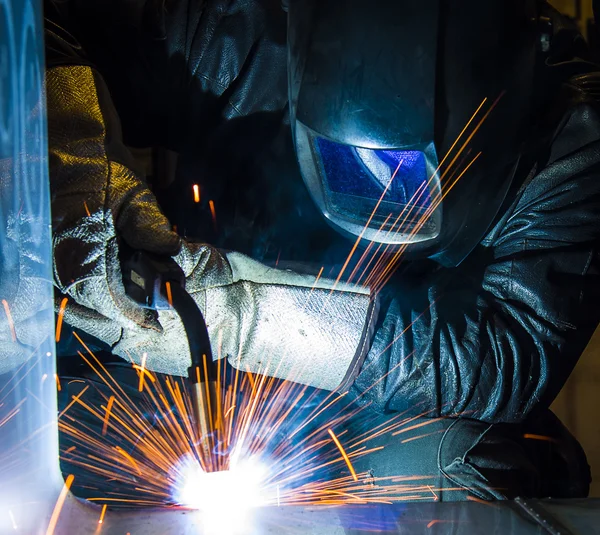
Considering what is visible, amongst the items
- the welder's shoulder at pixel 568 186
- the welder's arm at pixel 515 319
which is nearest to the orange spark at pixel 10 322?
the welder's arm at pixel 515 319

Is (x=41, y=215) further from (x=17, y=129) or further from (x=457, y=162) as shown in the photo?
(x=457, y=162)

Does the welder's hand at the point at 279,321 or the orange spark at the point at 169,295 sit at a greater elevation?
the orange spark at the point at 169,295

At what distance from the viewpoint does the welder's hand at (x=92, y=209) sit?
3.31 ft

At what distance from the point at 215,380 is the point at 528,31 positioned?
88 centimetres

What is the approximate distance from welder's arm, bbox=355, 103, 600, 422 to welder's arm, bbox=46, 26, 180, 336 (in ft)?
1.76

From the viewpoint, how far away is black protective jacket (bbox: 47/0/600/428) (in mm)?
1302

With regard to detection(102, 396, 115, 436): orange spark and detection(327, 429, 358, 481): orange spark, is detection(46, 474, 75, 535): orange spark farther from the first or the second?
detection(327, 429, 358, 481): orange spark

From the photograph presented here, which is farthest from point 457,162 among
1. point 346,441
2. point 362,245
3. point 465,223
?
point 346,441

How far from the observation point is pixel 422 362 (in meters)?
1.29

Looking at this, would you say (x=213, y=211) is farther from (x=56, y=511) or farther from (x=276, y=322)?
(x=56, y=511)

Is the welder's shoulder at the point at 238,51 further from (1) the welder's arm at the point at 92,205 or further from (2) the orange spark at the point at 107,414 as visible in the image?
(2) the orange spark at the point at 107,414

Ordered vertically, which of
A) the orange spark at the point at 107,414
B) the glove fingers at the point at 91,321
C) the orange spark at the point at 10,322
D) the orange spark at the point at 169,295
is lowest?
the orange spark at the point at 107,414

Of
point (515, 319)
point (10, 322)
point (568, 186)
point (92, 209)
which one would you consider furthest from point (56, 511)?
point (568, 186)

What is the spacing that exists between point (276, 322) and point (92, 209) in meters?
0.42
